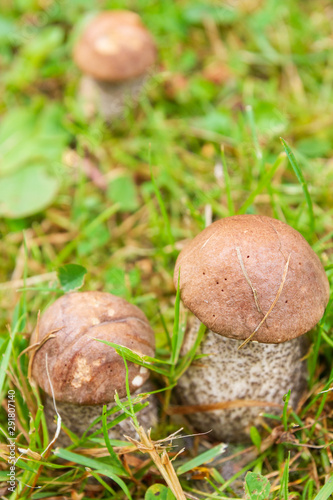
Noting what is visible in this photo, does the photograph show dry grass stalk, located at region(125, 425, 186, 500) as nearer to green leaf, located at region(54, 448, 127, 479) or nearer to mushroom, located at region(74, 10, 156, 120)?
green leaf, located at region(54, 448, 127, 479)

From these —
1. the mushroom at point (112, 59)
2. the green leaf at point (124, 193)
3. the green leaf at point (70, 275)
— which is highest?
the mushroom at point (112, 59)

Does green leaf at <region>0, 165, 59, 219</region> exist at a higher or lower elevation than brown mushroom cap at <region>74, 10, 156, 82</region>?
lower

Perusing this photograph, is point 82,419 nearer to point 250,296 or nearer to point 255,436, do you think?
point 255,436

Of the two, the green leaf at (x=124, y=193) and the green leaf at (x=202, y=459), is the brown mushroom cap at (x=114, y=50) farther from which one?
the green leaf at (x=202, y=459)

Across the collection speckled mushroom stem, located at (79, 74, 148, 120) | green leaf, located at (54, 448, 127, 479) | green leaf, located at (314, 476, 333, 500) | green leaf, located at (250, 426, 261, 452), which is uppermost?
speckled mushroom stem, located at (79, 74, 148, 120)

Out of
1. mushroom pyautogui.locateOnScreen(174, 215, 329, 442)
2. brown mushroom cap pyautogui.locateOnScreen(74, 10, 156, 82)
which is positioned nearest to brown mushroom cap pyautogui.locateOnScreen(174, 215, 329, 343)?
mushroom pyautogui.locateOnScreen(174, 215, 329, 442)

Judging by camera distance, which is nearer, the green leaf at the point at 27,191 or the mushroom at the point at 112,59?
the green leaf at the point at 27,191

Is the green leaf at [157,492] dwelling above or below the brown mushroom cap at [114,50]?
below

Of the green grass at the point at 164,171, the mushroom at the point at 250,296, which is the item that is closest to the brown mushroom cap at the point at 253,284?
the mushroom at the point at 250,296
